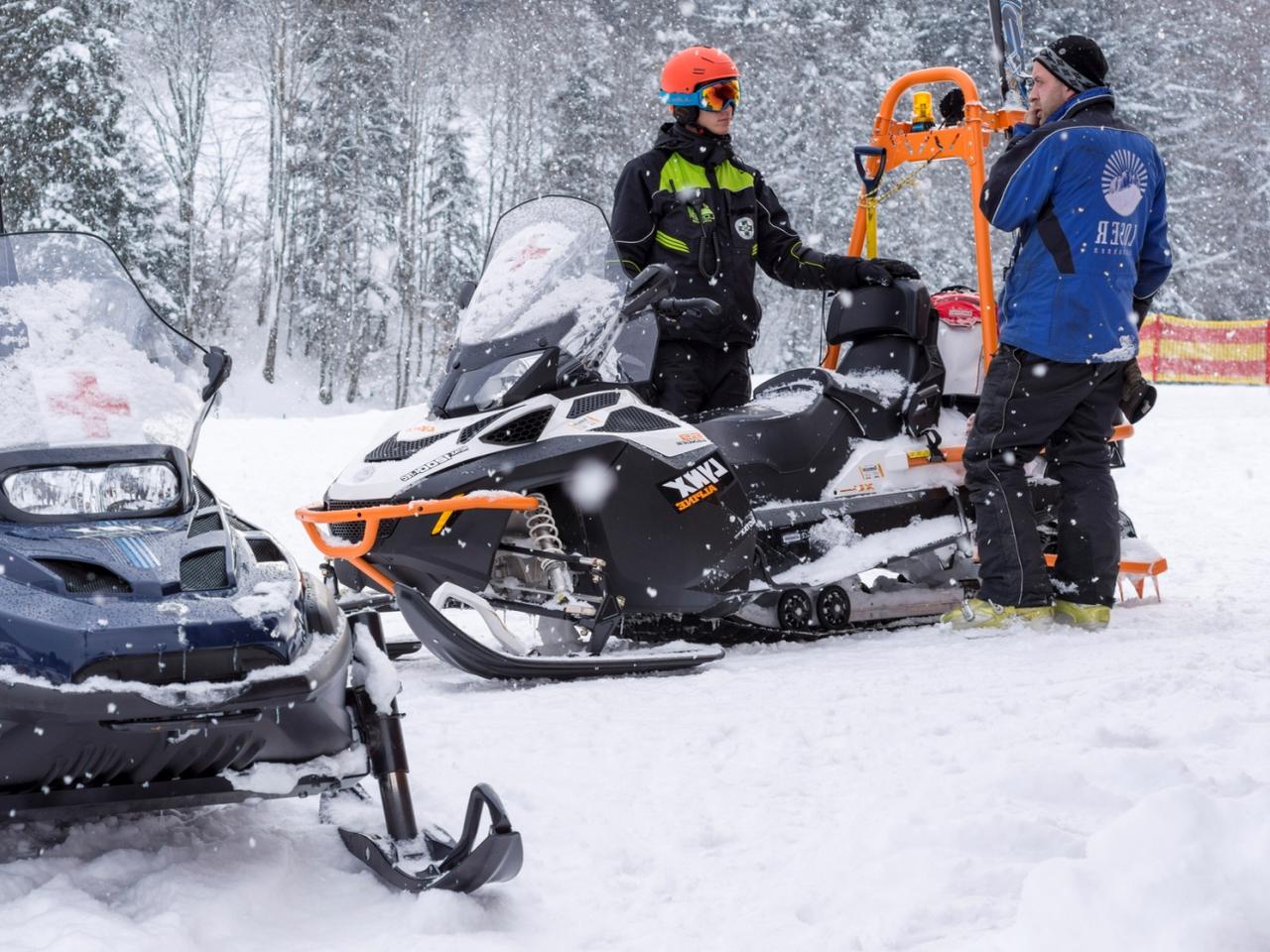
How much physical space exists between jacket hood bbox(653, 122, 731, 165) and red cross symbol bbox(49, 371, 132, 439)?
328 centimetres

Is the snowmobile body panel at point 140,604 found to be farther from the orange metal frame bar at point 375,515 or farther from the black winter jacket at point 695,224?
the black winter jacket at point 695,224

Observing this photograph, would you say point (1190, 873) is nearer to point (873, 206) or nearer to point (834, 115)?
point (873, 206)

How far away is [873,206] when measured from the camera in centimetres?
590

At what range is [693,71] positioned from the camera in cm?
516

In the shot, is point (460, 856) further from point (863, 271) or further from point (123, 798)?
point (863, 271)

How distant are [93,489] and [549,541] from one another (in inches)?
76.0

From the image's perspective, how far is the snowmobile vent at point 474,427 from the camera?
4.04 meters

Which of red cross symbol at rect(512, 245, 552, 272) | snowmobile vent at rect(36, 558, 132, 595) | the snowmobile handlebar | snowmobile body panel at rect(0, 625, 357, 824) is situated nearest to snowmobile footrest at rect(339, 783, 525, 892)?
snowmobile body panel at rect(0, 625, 357, 824)

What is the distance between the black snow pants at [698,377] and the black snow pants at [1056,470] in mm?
1039

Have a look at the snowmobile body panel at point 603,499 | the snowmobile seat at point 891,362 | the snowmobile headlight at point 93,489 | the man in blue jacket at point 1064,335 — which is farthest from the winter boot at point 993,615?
the snowmobile headlight at point 93,489

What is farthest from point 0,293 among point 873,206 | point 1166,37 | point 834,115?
point 1166,37

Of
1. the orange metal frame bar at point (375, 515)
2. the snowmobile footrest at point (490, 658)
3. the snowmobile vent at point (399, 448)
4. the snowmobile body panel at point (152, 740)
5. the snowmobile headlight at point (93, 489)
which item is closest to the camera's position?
the snowmobile body panel at point (152, 740)

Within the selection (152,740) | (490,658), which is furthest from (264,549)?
(490,658)

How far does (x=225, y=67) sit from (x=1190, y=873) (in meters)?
30.0
